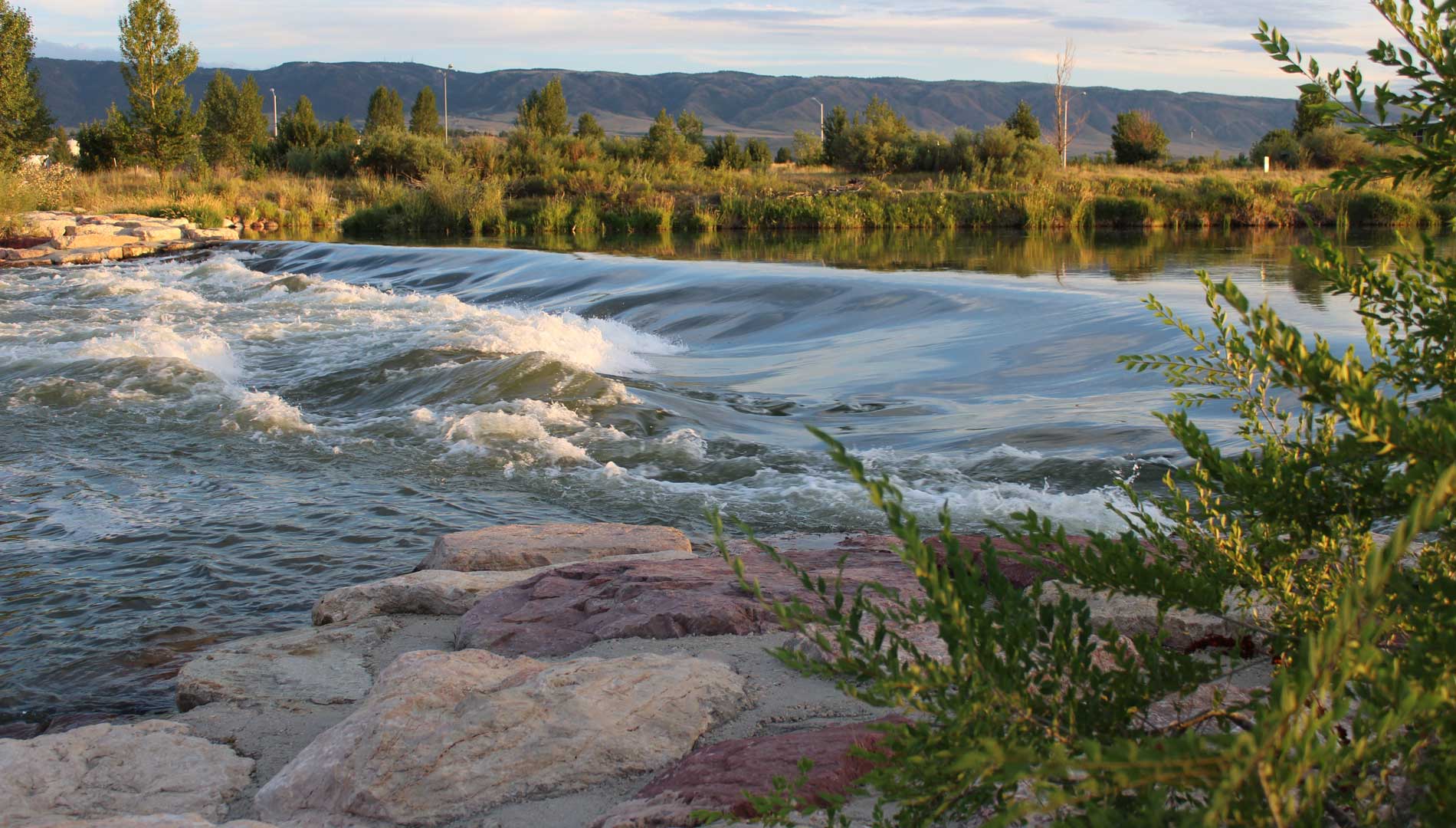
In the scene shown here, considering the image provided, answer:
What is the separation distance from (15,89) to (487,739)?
39.3 m

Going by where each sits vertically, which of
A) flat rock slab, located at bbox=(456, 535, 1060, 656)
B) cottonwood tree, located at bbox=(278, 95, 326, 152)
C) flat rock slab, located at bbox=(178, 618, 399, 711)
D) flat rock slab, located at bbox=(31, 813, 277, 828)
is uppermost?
cottonwood tree, located at bbox=(278, 95, 326, 152)

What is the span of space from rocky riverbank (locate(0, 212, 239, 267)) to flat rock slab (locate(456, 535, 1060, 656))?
21116 mm

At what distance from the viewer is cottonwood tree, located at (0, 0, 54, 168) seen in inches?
1332

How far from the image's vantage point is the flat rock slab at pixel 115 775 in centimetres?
248

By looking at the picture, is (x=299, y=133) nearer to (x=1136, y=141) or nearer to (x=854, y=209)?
(x=854, y=209)

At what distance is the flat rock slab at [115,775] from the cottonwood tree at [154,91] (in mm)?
40117

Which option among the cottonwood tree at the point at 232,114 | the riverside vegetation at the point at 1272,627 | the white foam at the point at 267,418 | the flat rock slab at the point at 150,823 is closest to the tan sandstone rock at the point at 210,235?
the white foam at the point at 267,418

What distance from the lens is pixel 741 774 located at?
7.00 ft

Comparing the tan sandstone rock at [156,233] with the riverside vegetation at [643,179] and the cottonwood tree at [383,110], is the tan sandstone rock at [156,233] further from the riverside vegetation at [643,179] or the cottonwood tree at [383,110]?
the cottonwood tree at [383,110]

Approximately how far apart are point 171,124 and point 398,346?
3364 cm

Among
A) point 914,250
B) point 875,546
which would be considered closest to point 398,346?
point 875,546

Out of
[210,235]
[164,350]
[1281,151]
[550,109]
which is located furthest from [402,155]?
[1281,151]

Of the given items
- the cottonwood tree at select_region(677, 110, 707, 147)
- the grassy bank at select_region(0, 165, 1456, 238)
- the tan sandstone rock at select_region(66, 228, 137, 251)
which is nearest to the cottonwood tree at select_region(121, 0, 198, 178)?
the grassy bank at select_region(0, 165, 1456, 238)

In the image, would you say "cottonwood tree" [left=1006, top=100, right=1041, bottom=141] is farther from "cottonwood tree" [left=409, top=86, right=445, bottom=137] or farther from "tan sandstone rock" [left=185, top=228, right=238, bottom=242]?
"cottonwood tree" [left=409, top=86, right=445, bottom=137]
